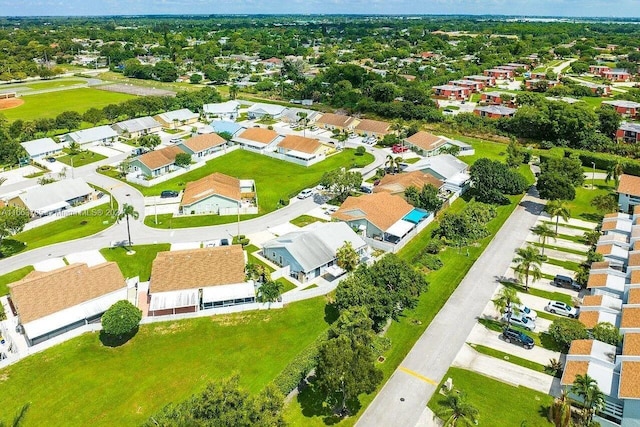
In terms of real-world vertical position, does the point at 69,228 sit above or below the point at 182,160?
below

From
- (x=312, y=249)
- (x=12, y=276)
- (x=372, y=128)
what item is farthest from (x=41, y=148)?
(x=372, y=128)

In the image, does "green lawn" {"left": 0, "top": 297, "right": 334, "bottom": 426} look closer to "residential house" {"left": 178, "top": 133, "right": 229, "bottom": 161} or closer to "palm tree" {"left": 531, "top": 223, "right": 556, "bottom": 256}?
"palm tree" {"left": 531, "top": 223, "right": 556, "bottom": 256}

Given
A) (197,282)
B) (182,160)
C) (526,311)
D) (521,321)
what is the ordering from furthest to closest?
(182,160) < (197,282) < (526,311) < (521,321)

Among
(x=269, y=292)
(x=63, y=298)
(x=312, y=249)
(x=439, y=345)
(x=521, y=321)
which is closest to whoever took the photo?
(x=439, y=345)

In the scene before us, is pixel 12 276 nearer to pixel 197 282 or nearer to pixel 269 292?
pixel 197 282

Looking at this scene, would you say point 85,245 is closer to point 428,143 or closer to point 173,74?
point 428,143

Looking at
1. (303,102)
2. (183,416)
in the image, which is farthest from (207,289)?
(303,102)

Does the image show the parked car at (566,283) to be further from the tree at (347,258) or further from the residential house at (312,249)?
the tree at (347,258)

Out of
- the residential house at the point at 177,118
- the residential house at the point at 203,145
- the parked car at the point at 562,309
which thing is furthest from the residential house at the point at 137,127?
the parked car at the point at 562,309
